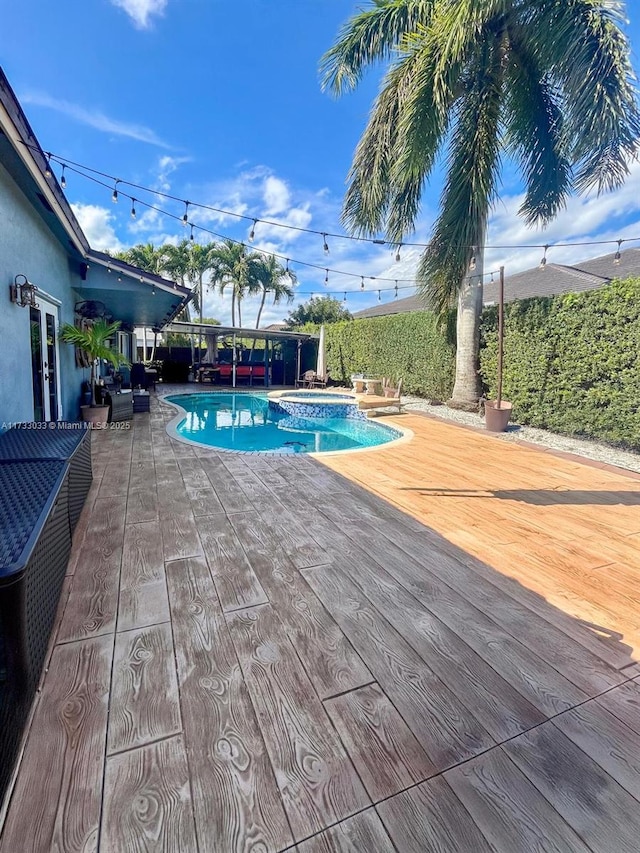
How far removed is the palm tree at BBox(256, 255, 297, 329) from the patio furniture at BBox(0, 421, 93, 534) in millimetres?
21534

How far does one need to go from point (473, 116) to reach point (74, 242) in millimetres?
8002

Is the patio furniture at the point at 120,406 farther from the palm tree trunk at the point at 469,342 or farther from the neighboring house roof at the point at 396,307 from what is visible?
the neighboring house roof at the point at 396,307

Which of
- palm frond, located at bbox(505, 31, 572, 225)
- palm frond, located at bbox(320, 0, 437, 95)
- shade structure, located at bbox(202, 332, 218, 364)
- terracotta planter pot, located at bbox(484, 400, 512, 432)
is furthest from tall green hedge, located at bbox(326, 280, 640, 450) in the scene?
shade structure, located at bbox(202, 332, 218, 364)

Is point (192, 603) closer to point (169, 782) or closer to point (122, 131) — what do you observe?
point (169, 782)

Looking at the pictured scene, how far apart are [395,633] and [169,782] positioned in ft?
3.97

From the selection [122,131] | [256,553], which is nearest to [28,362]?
[256,553]

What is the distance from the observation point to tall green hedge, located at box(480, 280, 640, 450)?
6121 millimetres

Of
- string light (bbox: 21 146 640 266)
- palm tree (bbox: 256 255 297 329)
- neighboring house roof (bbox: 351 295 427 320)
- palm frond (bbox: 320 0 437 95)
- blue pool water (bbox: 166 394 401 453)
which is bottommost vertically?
blue pool water (bbox: 166 394 401 453)

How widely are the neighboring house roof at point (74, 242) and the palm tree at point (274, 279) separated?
1284 cm

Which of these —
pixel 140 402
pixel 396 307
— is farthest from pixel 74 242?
pixel 396 307

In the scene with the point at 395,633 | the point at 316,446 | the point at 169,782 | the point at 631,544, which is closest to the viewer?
the point at 169,782

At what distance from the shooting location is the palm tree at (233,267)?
23.3m

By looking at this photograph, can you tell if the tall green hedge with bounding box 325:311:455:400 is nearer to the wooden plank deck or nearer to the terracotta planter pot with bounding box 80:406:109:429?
the wooden plank deck

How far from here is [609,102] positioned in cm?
632
